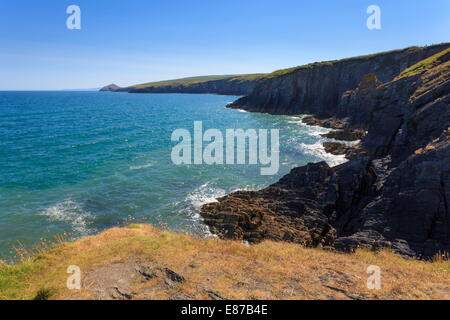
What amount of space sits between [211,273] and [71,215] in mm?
22442

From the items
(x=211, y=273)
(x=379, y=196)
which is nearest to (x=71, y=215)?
(x=211, y=273)

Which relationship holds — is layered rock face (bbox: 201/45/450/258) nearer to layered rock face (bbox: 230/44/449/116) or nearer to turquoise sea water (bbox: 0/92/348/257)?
turquoise sea water (bbox: 0/92/348/257)

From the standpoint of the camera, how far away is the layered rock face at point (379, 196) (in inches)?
677

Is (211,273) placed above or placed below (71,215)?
above

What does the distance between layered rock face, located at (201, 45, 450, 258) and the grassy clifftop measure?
147 inches

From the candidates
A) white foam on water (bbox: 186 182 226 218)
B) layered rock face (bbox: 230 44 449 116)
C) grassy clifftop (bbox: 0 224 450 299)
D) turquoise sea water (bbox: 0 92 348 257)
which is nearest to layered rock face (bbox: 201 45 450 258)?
white foam on water (bbox: 186 182 226 218)

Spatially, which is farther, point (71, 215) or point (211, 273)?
point (71, 215)

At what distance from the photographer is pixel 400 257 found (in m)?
15.1

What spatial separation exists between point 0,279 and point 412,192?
2367 centimetres

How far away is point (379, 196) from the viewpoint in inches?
Answer: 853

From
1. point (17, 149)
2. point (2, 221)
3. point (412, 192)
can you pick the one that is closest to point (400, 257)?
point (412, 192)

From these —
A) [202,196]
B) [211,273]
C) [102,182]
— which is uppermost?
[211,273]

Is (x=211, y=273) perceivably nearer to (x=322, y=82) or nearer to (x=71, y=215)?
(x=71, y=215)
